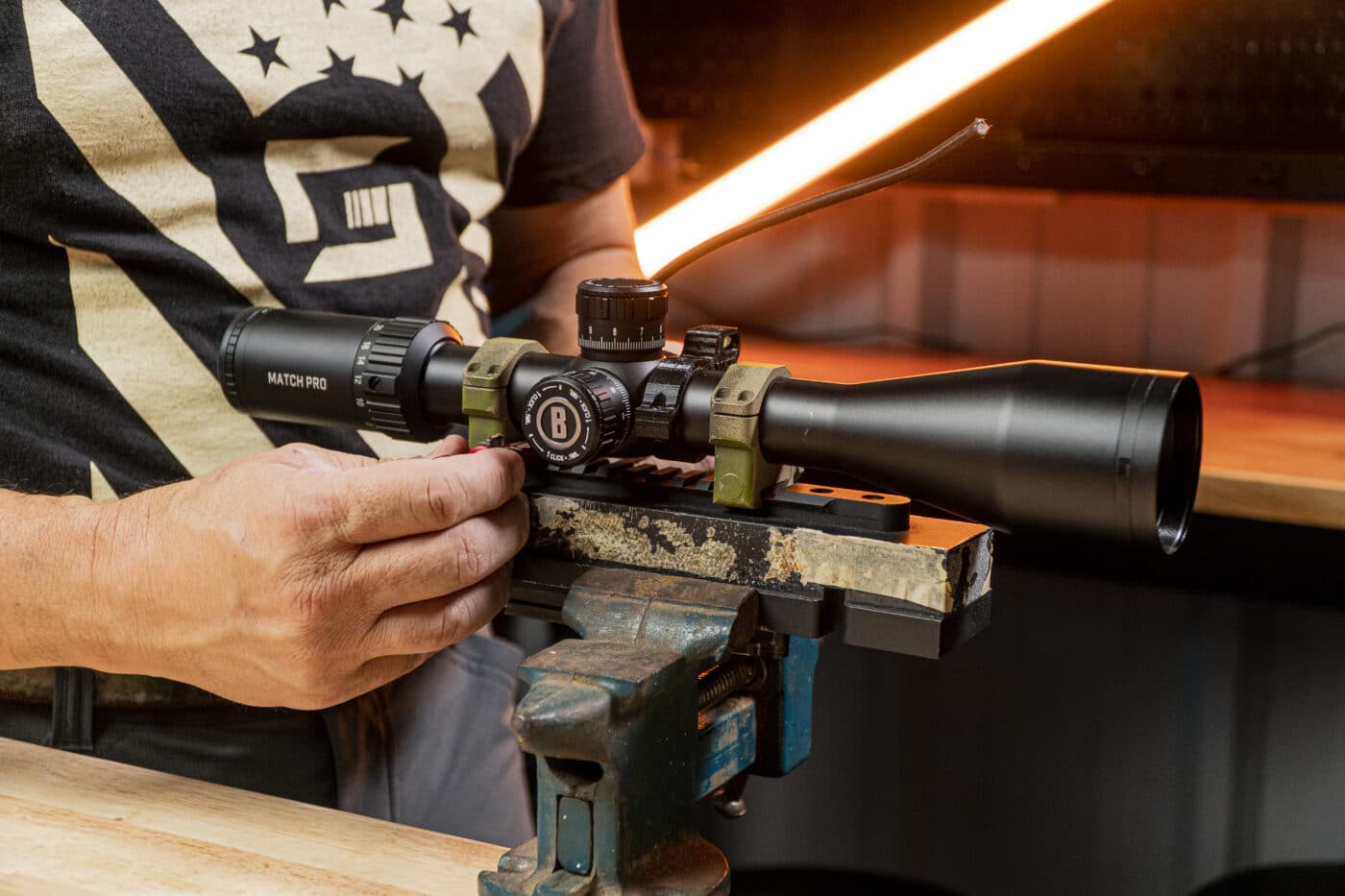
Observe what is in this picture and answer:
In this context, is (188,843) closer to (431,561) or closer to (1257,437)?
(431,561)

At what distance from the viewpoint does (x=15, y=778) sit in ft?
2.91

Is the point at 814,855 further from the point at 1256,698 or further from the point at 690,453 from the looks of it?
the point at 690,453

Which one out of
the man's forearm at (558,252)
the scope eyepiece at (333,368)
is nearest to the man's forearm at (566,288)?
the man's forearm at (558,252)

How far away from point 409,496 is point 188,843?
0.27 meters

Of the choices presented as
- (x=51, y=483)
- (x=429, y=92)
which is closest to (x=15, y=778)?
(x=51, y=483)

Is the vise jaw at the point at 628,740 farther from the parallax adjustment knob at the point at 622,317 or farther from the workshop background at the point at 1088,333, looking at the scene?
the workshop background at the point at 1088,333

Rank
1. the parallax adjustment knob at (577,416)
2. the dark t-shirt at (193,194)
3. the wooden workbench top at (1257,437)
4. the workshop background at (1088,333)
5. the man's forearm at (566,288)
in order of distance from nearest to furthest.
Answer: the parallax adjustment knob at (577,416) < the dark t-shirt at (193,194) < the man's forearm at (566,288) < the wooden workbench top at (1257,437) < the workshop background at (1088,333)

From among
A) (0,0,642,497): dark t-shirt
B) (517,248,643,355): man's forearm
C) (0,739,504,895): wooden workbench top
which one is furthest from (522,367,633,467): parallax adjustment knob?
(517,248,643,355): man's forearm

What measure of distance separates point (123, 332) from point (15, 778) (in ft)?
1.04

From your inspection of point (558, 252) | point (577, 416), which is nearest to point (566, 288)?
point (558, 252)

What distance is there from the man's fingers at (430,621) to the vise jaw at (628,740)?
3.3 inches

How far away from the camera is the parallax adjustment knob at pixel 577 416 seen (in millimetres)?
739

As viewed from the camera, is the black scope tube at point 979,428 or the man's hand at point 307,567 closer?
the black scope tube at point 979,428

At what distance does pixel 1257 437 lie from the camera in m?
1.65
